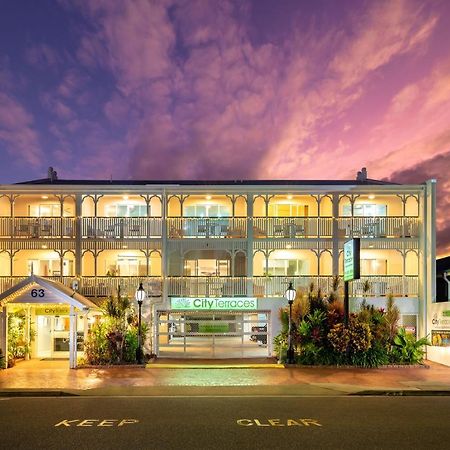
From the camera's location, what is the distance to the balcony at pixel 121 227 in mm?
27812

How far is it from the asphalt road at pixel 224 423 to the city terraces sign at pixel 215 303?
33.3ft

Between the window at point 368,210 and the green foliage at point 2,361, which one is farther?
the window at point 368,210

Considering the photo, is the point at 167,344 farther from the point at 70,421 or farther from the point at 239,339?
the point at 70,421

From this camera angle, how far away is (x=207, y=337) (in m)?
24.8

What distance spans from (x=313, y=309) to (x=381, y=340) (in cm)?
291

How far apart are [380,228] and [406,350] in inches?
338

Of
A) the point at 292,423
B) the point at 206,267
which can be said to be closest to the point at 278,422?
the point at 292,423

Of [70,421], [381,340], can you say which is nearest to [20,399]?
[70,421]

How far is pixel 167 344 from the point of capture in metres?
25.1

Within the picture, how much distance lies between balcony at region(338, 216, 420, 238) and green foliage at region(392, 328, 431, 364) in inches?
304

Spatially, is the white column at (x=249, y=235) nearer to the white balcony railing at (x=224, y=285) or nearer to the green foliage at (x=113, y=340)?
the white balcony railing at (x=224, y=285)

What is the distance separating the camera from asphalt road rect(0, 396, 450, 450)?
945 cm

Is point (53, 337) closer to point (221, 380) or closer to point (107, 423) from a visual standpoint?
point (221, 380)

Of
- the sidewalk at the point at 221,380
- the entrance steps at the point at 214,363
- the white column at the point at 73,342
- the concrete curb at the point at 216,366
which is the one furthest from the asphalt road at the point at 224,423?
the entrance steps at the point at 214,363
